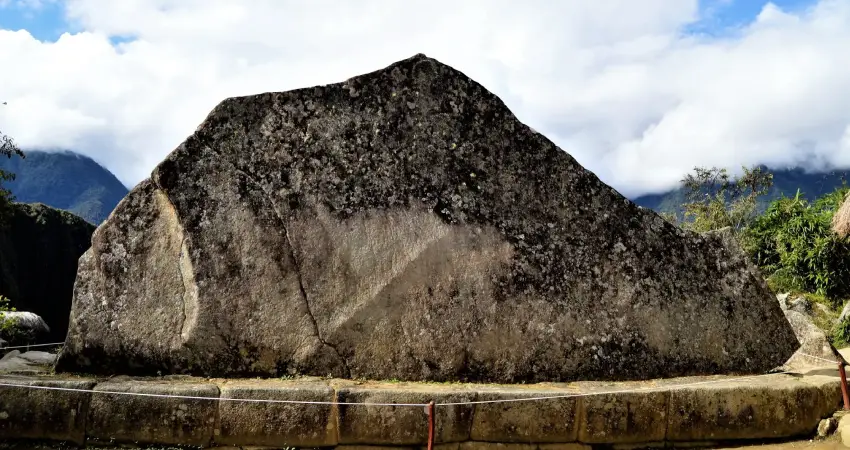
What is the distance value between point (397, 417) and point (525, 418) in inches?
35.7

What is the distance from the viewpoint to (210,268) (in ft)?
17.2

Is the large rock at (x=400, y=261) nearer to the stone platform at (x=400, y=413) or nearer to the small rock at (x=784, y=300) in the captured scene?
the stone platform at (x=400, y=413)

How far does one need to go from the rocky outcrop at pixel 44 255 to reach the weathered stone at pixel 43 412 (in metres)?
27.3

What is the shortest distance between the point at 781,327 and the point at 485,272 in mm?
2462

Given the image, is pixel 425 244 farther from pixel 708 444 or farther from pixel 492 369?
pixel 708 444

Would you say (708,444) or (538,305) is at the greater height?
(538,305)

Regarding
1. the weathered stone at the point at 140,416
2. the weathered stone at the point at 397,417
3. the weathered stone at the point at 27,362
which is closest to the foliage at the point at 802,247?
the weathered stone at the point at 397,417

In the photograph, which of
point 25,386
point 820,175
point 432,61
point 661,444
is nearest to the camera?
point 25,386

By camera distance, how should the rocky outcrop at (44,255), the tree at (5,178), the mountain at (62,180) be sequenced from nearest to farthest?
the tree at (5,178)
the rocky outcrop at (44,255)
the mountain at (62,180)

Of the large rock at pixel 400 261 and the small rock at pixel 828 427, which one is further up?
the large rock at pixel 400 261

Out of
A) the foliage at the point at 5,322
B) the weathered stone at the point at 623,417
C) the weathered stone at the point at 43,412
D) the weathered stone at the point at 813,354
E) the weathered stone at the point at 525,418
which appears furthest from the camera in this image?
the foliage at the point at 5,322

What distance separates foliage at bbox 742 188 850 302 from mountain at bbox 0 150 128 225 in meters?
160

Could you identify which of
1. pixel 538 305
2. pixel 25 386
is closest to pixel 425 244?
pixel 538 305

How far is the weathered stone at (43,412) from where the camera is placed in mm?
4707
